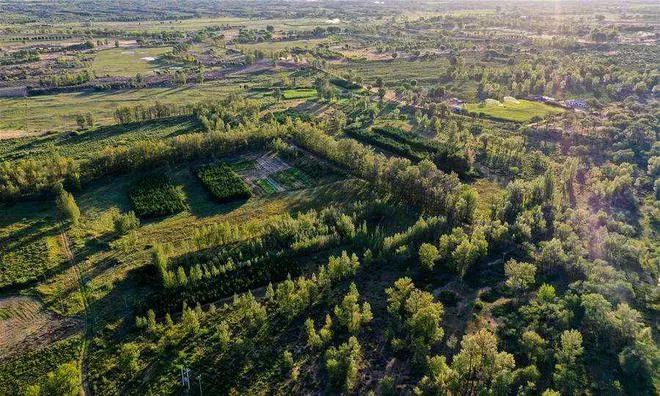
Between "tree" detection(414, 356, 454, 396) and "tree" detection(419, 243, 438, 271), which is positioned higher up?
"tree" detection(419, 243, 438, 271)

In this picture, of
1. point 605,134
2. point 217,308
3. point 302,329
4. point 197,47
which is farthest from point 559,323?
point 197,47

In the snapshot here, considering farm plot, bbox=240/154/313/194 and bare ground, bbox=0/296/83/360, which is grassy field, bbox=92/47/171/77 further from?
bare ground, bbox=0/296/83/360

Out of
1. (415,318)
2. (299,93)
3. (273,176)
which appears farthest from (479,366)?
(299,93)

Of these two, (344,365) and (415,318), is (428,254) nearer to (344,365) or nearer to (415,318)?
(415,318)

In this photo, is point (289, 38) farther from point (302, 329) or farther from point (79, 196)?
point (302, 329)

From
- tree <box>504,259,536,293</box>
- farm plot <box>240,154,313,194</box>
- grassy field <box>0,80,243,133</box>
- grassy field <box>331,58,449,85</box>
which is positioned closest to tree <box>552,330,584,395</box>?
tree <box>504,259,536,293</box>
